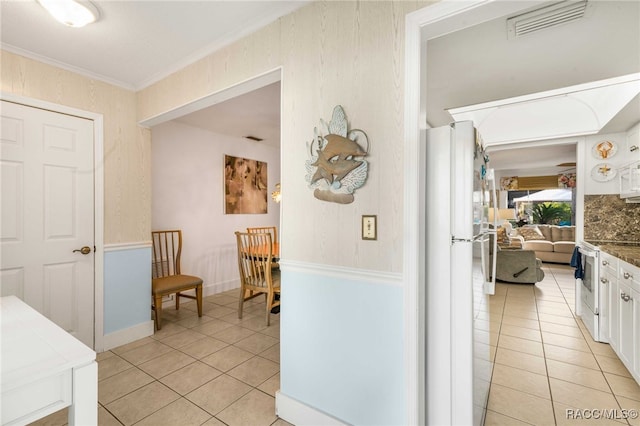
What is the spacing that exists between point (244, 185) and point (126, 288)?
2560 mm

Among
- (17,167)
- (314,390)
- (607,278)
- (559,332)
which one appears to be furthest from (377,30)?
(559,332)

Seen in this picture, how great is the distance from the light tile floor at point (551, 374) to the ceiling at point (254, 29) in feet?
6.53

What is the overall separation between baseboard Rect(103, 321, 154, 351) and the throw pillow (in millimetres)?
8626

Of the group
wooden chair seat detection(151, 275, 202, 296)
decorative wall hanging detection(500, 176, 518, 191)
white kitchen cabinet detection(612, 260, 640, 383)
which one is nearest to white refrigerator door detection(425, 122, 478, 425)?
white kitchen cabinet detection(612, 260, 640, 383)

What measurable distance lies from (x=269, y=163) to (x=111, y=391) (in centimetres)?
419

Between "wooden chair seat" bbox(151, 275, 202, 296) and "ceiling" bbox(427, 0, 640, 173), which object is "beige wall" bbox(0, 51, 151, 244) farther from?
"ceiling" bbox(427, 0, 640, 173)

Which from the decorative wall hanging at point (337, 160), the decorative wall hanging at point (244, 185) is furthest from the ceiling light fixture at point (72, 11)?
→ the decorative wall hanging at point (244, 185)

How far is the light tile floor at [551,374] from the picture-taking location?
1.88 metres

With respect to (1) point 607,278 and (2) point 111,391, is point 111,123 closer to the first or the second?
(2) point 111,391

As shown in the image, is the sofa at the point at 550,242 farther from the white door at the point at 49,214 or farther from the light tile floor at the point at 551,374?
the white door at the point at 49,214

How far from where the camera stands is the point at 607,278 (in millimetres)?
2646

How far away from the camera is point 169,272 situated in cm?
385

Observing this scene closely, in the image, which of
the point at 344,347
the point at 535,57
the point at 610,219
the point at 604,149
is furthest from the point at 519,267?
the point at 344,347

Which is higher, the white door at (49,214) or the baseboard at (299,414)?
the white door at (49,214)
